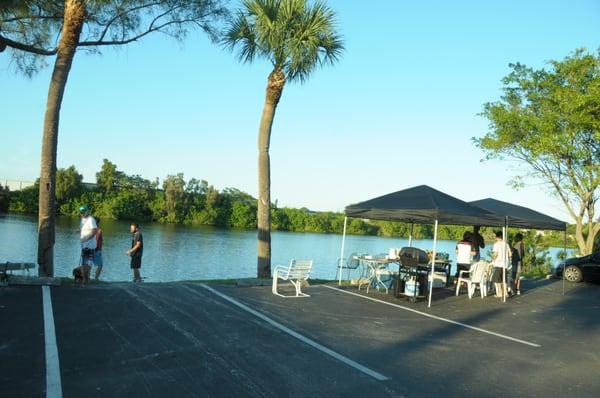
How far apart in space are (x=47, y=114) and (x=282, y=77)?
619cm

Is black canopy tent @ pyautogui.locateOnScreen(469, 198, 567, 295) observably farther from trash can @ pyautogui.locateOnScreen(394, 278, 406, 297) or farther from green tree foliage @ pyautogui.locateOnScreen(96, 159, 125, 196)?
green tree foliage @ pyautogui.locateOnScreen(96, 159, 125, 196)

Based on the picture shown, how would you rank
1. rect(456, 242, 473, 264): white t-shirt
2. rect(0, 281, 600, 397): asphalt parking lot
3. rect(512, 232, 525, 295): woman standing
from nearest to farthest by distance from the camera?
rect(0, 281, 600, 397): asphalt parking lot → rect(456, 242, 473, 264): white t-shirt → rect(512, 232, 525, 295): woman standing

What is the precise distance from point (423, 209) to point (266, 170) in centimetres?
489

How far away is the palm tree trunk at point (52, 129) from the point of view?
458 inches

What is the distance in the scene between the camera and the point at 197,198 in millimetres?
85125

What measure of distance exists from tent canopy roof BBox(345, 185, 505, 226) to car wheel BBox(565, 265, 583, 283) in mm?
8652

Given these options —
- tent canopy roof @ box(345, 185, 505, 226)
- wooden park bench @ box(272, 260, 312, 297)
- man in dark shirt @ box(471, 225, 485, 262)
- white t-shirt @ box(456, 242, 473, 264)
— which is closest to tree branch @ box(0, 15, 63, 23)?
wooden park bench @ box(272, 260, 312, 297)

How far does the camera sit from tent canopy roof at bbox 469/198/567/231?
1396 centimetres

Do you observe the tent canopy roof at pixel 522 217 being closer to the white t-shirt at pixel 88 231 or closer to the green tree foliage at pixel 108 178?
the white t-shirt at pixel 88 231

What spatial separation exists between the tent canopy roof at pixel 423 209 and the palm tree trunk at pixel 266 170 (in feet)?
7.80

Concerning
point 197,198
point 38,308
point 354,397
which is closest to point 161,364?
point 354,397

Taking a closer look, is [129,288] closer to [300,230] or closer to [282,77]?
Answer: [282,77]

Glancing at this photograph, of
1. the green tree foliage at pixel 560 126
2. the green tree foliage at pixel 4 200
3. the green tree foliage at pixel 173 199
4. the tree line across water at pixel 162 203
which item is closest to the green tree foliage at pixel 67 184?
the tree line across water at pixel 162 203

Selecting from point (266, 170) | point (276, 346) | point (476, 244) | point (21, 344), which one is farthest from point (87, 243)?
point (476, 244)
